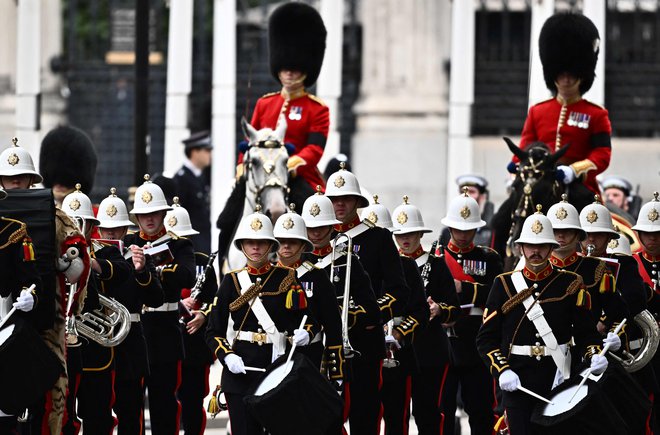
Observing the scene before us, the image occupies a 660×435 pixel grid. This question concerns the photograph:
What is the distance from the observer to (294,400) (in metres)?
10.4

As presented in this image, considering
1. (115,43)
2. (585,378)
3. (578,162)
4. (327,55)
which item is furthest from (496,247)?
(115,43)

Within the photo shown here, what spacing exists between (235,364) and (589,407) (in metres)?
1.91

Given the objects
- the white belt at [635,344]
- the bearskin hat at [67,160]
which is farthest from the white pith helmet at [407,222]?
the bearskin hat at [67,160]

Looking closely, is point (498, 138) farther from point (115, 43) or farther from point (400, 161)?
point (115, 43)

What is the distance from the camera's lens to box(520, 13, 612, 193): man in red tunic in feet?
46.9

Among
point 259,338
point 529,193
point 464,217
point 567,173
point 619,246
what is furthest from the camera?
point 567,173

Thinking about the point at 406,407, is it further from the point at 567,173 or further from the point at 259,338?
the point at 567,173

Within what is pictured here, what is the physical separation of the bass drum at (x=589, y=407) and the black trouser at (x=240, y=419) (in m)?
1.51

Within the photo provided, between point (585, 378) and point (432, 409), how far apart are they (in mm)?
2027

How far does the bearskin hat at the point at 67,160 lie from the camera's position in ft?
48.1

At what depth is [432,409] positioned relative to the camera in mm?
12508

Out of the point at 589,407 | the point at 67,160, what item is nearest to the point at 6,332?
the point at 589,407

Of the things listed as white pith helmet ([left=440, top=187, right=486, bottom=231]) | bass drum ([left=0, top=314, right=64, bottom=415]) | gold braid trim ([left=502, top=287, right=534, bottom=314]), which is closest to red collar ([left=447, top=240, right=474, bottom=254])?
white pith helmet ([left=440, top=187, right=486, bottom=231])

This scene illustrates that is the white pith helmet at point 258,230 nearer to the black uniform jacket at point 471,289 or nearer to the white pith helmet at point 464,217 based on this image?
the black uniform jacket at point 471,289
